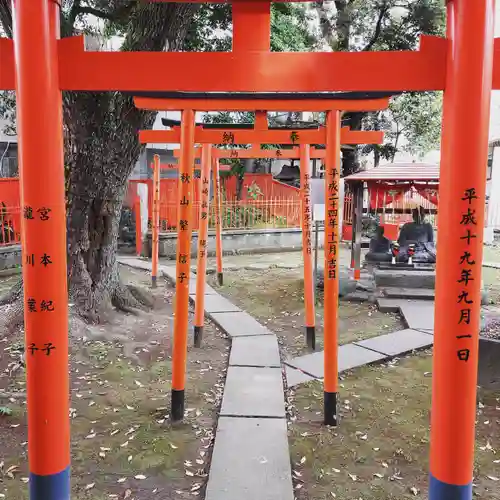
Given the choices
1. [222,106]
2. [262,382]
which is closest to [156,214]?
[262,382]

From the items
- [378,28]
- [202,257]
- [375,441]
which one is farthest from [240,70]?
[378,28]

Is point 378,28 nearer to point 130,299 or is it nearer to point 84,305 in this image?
point 130,299

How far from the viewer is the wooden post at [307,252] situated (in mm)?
6148

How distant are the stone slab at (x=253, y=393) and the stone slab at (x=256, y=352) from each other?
0.18m

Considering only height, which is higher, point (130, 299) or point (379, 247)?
point (379, 247)

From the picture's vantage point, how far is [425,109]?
1852 centimetres

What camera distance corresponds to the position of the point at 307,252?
20.5 ft

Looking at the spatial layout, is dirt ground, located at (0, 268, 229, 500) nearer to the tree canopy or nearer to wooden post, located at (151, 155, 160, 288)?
the tree canopy

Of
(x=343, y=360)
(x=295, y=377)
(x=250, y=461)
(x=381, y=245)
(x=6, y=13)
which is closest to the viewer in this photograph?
(x=250, y=461)

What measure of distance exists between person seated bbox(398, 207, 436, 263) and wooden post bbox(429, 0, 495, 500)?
804cm

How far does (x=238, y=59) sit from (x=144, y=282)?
7980mm

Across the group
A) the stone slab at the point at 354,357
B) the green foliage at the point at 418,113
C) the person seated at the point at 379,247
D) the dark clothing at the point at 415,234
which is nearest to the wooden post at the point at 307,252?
the stone slab at the point at 354,357

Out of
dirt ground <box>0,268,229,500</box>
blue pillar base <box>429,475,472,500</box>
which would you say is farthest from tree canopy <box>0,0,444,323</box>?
blue pillar base <box>429,475,472,500</box>

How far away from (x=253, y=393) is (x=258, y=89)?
3.19 m
